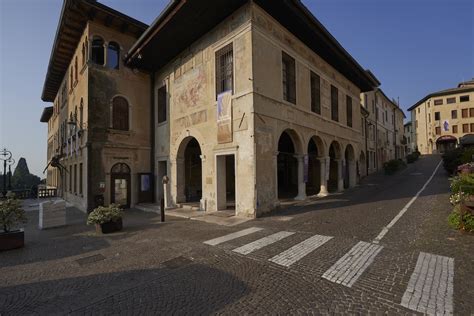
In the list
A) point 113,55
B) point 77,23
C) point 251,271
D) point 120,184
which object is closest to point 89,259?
point 251,271

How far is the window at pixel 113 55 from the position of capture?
49.0ft

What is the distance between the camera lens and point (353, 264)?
477 cm

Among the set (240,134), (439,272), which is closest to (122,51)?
(240,134)

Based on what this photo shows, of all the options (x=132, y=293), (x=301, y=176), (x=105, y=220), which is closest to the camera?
(x=132, y=293)

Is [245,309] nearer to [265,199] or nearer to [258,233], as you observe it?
[258,233]

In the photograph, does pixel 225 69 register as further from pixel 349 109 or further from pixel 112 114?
pixel 349 109

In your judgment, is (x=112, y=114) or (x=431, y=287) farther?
(x=112, y=114)

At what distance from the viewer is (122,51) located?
602 inches

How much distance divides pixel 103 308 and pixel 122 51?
1556 cm

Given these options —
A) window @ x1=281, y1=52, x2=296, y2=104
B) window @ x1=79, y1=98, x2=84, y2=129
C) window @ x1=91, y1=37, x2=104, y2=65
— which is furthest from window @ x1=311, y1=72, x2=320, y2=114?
window @ x1=79, y1=98, x2=84, y2=129

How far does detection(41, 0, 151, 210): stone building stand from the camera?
544 inches

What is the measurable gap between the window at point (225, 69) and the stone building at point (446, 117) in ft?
153

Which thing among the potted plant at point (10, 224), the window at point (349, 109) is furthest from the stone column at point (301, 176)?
the potted plant at point (10, 224)

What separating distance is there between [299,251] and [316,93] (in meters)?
11.7
